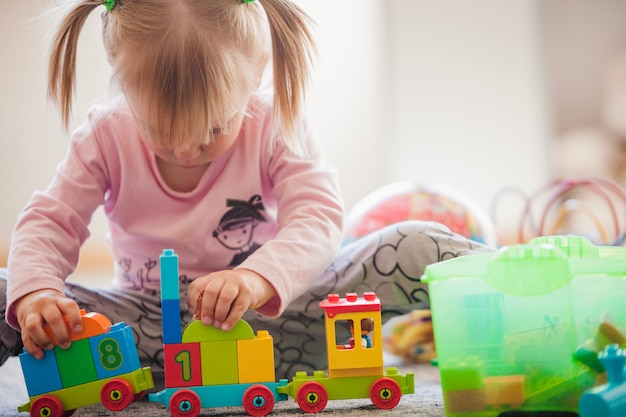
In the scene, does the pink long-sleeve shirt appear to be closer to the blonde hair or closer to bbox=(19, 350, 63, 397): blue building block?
the blonde hair

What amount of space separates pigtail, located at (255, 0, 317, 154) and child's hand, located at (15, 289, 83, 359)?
1.11 ft

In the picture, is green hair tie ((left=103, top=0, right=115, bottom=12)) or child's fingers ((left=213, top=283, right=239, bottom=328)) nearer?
child's fingers ((left=213, top=283, right=239, bottom=328))

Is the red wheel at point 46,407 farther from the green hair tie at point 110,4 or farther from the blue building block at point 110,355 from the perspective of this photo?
the green hair tie at point 110,4

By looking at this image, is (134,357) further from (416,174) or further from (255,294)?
(416,174)

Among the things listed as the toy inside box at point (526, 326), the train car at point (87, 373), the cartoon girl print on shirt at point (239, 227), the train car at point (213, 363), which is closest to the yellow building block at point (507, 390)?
the toy inside box at point (526, 326)

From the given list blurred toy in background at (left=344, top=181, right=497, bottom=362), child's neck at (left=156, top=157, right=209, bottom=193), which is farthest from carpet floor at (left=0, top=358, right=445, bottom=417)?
blurred toy in background at (left=344, top=181, right=497, bottom=362)

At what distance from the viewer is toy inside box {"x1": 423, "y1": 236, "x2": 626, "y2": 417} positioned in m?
0.66

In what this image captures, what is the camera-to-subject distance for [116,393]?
2.49 feet

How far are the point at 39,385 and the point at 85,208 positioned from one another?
0.97 ft

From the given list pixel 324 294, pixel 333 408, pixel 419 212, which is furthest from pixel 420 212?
pixel 333 408

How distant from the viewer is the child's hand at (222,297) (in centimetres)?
74

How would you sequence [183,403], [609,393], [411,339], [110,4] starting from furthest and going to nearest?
[411,339]
[110,4]
[183,403]
[609,393]

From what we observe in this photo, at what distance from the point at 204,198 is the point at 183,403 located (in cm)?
36

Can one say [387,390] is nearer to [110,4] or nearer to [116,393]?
[116,393]
